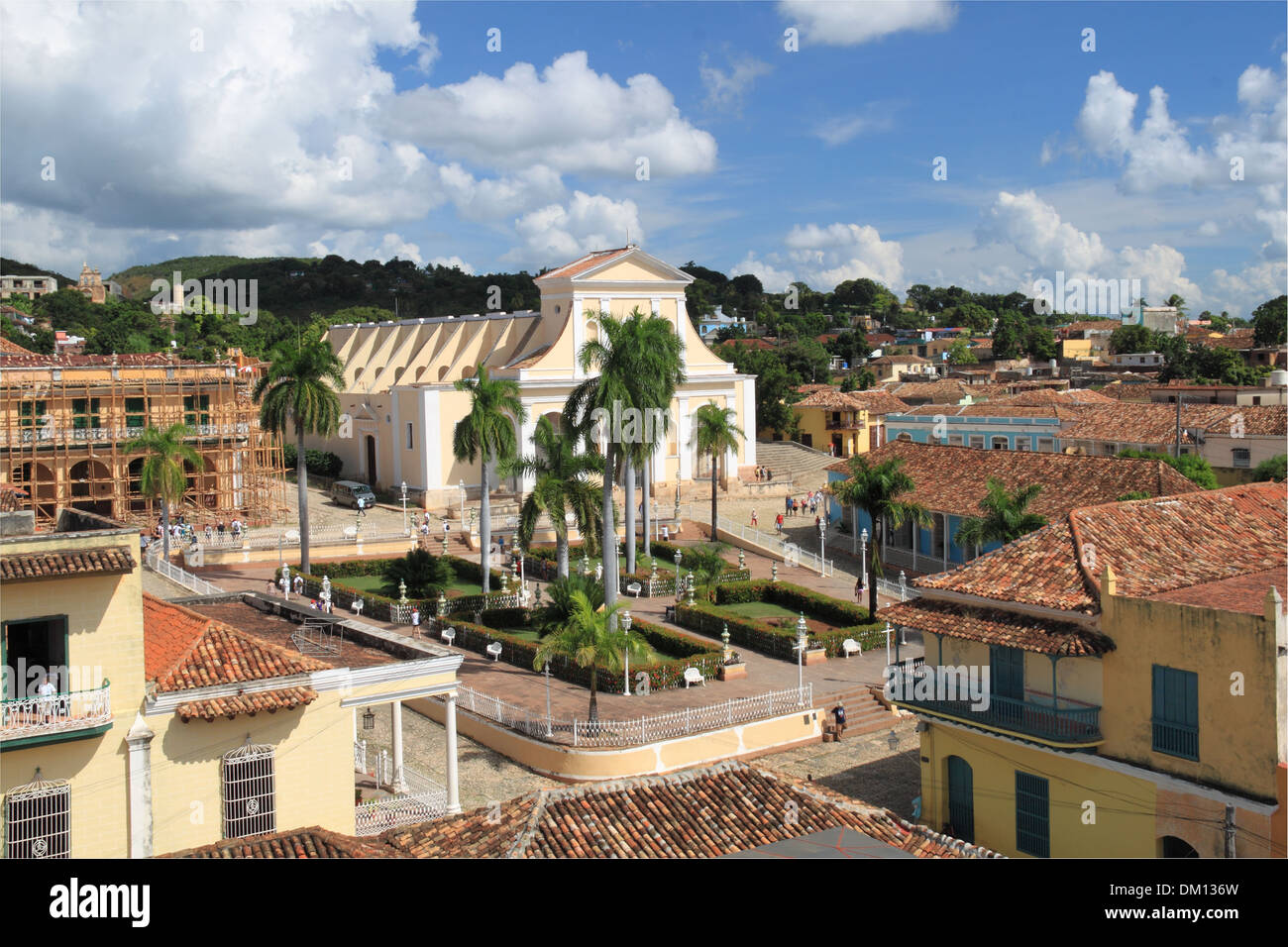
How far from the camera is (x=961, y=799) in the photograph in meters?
19.2

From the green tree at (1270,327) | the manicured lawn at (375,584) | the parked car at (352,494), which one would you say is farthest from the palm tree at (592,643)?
the green tree at (1270,327)

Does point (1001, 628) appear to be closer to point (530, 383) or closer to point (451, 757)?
point (451, 757)

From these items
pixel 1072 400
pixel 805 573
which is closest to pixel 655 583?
pixel 805 573

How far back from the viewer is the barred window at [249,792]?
14.9 meters

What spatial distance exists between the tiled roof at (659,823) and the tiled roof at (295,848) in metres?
0.61

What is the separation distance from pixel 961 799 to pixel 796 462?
44.3m

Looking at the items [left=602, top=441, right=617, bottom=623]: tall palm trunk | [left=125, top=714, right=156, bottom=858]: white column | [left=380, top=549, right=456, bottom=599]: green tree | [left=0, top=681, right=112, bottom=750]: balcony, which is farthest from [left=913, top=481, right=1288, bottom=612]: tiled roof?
[left=380, top=549, right=456, bottom=599]: green tree

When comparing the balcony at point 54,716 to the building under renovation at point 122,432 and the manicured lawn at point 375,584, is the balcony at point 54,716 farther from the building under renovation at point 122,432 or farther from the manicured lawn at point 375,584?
the building under renovation at point 122,432

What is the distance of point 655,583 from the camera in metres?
36.8

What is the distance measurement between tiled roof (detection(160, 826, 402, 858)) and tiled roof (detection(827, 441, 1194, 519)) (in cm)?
2499

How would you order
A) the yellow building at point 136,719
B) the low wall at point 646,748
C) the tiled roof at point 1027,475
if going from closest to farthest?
1. the yellow building at point 136,719
2. the low wall at point 646,748
3. the tiled roof at point 1027,475

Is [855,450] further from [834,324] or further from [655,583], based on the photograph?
[834,324]

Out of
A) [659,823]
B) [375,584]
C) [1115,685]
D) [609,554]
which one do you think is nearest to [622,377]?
[609,554]
